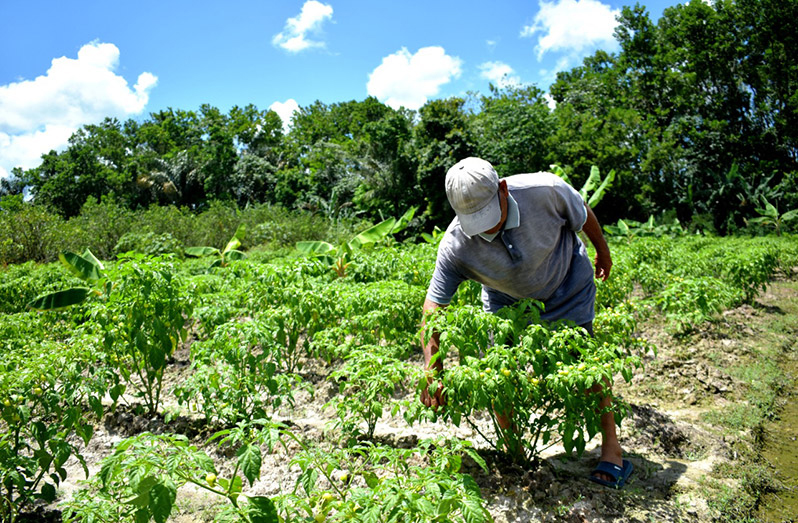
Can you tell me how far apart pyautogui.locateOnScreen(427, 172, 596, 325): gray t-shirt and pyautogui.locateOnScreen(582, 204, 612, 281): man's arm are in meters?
0.12

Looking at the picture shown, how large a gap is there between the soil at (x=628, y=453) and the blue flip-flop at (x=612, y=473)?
0.12 ft

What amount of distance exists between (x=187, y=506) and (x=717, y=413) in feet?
11.1

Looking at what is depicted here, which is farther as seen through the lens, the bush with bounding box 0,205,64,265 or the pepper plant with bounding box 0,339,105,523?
the bush with bounding box 0,205,64,265

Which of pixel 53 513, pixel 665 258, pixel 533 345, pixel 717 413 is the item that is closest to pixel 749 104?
pixel 665 258

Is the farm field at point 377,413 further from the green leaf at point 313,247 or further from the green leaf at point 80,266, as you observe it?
the green leaf at point 313,247

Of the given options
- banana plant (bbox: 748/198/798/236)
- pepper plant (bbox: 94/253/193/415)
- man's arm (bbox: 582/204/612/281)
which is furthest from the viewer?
banana plant (bbox: 748/198/798/236)

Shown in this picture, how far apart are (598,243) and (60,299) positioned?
5.38 metres

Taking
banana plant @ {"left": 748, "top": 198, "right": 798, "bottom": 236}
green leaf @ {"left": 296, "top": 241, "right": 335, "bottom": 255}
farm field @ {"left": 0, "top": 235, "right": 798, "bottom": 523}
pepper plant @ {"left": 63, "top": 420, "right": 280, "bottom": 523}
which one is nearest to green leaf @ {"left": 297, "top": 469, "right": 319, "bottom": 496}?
farm field @ {"left": 0, "top": 235, "right": 798, "bottom": 523}

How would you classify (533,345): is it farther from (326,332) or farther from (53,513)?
(53,513)

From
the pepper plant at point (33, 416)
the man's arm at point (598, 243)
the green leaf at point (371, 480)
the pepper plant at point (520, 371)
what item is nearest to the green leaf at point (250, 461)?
the green leaf at point (371, 480)

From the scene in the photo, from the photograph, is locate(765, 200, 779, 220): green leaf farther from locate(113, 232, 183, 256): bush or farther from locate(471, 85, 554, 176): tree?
locate(113, 232, 183, 256): bush

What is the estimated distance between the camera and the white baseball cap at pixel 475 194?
236cm

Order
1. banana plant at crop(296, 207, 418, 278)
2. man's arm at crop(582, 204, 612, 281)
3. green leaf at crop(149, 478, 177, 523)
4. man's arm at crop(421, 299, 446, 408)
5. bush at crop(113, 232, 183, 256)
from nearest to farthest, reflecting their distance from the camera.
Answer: green leaf at crop(149, 478, 177, 523)
man's arm at crop(421, 299, 446, 408)
man's arm at crop(582, 204, 612, 281)
banana plant at crop(296, 207, 418, 278)
bush at crop(113, 232, 183, 256)

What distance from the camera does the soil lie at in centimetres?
260
